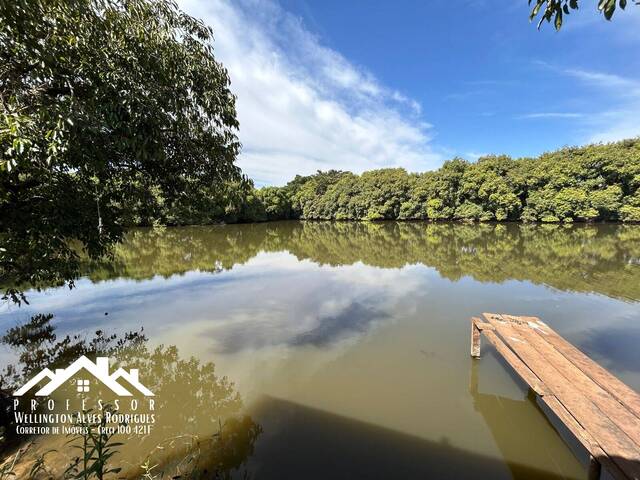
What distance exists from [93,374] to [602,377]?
6.32m

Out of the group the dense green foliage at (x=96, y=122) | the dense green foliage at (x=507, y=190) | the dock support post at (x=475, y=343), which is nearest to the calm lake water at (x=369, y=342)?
the dock support post at (x=475, y=343)

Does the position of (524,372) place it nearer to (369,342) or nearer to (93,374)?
(369,342)

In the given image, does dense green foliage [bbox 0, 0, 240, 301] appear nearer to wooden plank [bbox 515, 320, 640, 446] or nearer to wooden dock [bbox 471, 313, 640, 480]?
wooden dock [bbox 471, 313, 640, 480]

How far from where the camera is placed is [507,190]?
2961 centimetres

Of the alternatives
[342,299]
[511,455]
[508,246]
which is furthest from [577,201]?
[511,455]

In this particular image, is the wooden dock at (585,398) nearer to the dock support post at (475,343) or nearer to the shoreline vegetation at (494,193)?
the dock support post at (475,343)

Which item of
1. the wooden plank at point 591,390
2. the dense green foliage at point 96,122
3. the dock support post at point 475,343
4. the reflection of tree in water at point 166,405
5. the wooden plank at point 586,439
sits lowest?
the reflection of tree in water at point 166,405

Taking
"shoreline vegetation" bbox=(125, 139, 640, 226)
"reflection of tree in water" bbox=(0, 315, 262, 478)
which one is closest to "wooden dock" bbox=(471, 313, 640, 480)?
"reflection of tree in water" bbox=(0, 315, 262, 478)

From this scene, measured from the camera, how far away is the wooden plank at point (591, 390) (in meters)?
2.46

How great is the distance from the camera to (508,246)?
15812 mm

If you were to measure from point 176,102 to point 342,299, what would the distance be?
19.6 feet

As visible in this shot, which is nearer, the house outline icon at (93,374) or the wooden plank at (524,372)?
the wooden plank at (524,372)

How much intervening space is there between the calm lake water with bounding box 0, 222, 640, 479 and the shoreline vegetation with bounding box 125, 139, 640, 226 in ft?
36.9

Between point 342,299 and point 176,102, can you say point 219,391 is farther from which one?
point 342,299
